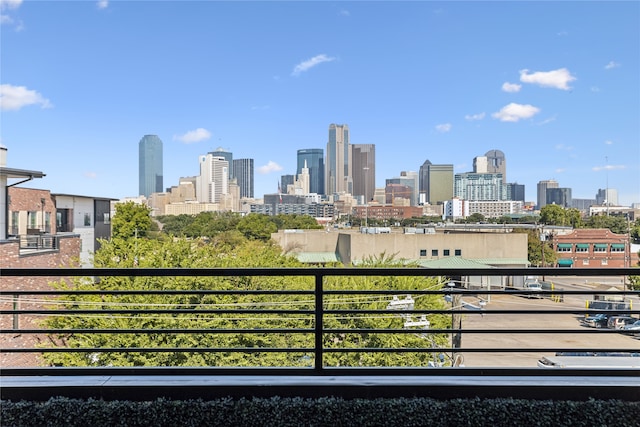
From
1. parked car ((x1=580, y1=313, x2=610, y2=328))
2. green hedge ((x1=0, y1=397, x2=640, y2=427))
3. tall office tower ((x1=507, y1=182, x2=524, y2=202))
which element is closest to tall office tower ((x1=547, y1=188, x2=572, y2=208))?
tall office tower ((x1=507, y1=182, x2=524, y2=202))

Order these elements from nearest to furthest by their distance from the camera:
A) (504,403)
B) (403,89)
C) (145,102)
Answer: (504,403), (403,89), (145,102)

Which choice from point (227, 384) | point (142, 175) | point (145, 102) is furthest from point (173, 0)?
point (142, 175)

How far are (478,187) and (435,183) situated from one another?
15.3 ft

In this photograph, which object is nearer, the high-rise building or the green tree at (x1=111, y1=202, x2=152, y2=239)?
the green tree at (x1=111, y1=202, x2=152, y2=239)

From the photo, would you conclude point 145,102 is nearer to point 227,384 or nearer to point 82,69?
point 82,69

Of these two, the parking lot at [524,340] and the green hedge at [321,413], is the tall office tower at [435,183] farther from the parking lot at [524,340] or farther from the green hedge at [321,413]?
the green hedge at [321,413]

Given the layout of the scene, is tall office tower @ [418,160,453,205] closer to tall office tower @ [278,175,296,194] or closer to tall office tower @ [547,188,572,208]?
tall office tower @ [547,188,572,208]

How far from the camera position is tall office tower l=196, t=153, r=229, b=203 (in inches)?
1694

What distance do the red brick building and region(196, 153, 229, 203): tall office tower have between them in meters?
34.9

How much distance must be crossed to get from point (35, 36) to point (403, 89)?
21435 millimetres

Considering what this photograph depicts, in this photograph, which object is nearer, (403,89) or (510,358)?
(510,358)

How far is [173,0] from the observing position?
11.1 metres

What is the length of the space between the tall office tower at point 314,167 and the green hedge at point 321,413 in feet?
162

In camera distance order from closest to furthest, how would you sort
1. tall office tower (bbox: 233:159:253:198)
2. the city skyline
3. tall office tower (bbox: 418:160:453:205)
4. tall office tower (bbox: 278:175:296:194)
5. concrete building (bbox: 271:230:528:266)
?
the city skyline
concrete building (bbox: 271:230:528:266)
tall office tower (bbox: 418:160:453:205)
tall office tower (bbox: 233:159:253:198)
tall office tower (bbox: 278:175:296:194)
